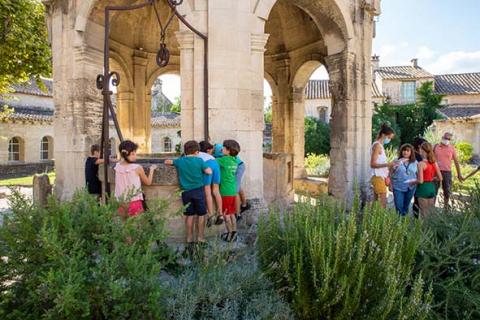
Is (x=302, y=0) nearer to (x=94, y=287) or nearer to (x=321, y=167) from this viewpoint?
(x=94, y=287)

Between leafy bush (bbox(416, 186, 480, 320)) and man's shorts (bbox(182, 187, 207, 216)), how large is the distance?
2159mm

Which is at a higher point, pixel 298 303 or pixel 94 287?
pixel 94 287

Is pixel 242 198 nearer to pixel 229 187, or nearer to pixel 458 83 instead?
pixel 229 187

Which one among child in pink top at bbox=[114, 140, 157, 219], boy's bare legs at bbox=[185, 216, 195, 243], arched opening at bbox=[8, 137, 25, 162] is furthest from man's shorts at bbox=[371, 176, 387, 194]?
arched opening at bbox=[8, 137, 25, 162]

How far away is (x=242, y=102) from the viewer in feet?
17.9

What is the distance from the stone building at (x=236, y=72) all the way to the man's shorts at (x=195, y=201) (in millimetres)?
1387

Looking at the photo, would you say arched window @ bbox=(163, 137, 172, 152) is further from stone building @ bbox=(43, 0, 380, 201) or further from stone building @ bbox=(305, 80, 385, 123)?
stone building @ bbox=(43, 0, 380, 201)

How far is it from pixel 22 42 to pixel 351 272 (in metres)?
9.40

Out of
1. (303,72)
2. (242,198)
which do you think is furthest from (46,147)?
(242,198)

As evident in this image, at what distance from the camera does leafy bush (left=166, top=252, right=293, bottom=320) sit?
2660 millimetres

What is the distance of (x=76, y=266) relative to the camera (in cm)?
229

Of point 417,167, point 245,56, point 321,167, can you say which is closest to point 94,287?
point 245,56

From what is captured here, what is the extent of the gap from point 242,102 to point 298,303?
10.6 feet

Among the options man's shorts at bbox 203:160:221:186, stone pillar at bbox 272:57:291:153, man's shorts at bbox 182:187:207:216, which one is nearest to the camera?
man's shorts at bbox 182:187:207:216
